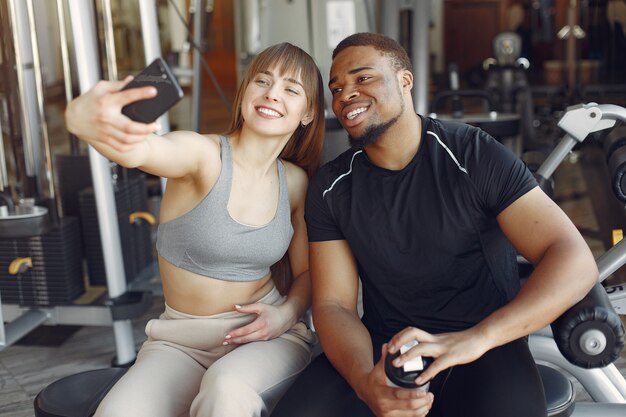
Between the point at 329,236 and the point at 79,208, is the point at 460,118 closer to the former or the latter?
the point at 79,208

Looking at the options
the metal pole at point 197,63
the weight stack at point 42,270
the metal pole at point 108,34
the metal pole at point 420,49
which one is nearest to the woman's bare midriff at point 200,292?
the weight stack at point 42,270

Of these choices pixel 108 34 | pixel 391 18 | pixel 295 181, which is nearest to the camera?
pixel 295 181

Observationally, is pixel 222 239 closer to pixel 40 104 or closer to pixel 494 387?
pixel 494 387

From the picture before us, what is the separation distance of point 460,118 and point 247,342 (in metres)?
3.01

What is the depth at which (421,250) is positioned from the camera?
5.02ft

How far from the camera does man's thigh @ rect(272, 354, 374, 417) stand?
1.40 meters

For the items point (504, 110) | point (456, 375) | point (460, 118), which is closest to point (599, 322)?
point (456, 375)

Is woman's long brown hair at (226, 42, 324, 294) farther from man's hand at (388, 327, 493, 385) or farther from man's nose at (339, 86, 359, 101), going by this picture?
man's hand at (388, 327, 493, 385)

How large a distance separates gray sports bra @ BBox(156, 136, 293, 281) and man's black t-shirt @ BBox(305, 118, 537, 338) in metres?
0.11

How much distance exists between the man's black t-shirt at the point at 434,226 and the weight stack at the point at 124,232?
4.48 ft

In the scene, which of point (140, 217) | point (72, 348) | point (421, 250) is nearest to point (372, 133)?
point (421, 250)

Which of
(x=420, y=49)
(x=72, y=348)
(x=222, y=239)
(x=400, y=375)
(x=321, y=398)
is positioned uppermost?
(x=420, y=49)

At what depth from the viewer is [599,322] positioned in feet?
4.24

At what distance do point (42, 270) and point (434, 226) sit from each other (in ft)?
5.30
